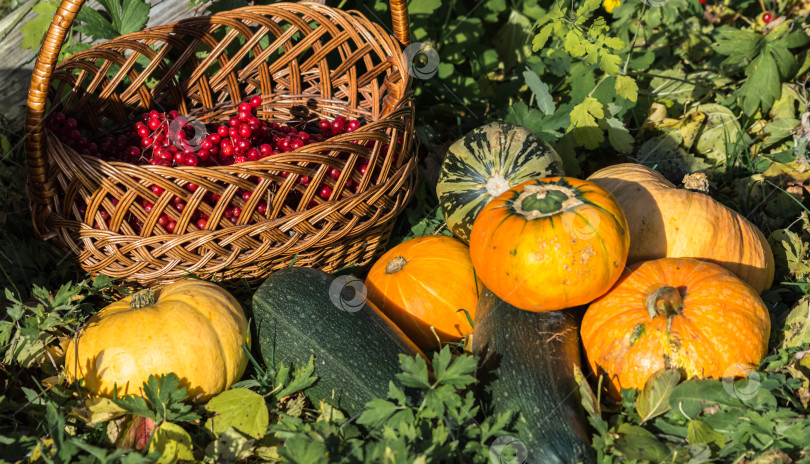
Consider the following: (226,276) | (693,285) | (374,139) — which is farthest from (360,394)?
(693,285)

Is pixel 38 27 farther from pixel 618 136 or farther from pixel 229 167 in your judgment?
pixel 618 136

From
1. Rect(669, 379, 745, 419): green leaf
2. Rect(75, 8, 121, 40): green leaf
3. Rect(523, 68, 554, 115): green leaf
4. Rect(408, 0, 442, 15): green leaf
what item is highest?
Rect(75, 8, 121, 40): green leaf

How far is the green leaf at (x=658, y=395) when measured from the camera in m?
2.04

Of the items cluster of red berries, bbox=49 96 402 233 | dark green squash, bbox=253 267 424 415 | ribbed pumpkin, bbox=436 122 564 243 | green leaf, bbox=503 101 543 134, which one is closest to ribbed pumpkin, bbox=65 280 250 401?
dark green squash, bbox=253 267 424 415

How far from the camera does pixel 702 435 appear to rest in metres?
2.01

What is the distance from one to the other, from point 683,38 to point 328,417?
3572 millimetres

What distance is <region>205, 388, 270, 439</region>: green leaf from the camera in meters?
2.16

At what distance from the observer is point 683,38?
427 cm

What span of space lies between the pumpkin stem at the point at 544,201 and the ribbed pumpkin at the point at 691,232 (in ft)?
1.51

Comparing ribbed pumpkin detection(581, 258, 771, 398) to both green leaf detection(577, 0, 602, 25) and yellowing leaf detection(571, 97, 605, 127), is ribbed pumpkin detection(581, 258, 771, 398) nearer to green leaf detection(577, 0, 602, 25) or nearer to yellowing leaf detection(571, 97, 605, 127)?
yellowing leaf detection(571, 97, 605, 127)

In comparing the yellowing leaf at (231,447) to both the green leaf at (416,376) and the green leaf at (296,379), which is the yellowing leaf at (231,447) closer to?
the green leaf at (296,379)

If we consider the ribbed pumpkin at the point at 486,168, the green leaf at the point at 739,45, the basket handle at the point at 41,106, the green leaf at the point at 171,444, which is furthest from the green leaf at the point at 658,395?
the basket handle at the point at 41,106

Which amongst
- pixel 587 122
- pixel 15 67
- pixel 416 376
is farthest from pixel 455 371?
pixel 15 67

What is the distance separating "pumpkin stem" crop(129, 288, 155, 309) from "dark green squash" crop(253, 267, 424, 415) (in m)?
0.40
